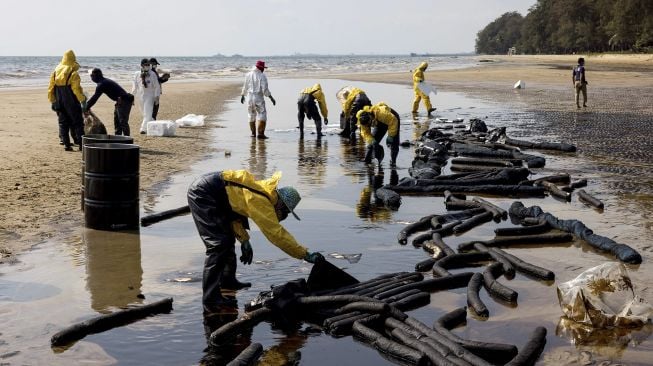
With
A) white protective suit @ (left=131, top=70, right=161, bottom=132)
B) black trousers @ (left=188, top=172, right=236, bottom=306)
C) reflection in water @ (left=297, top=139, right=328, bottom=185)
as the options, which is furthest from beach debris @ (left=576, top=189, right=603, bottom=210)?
white protective suit @ (left=131, top=70, right=161, bottom=132)

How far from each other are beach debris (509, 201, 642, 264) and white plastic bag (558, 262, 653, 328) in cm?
169

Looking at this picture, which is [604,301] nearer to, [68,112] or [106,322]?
[106,322]

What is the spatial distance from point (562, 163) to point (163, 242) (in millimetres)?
9080

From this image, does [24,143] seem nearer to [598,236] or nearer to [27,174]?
[27,174]

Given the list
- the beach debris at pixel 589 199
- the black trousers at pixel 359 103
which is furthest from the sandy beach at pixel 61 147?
the beach debris at pixel 589 199

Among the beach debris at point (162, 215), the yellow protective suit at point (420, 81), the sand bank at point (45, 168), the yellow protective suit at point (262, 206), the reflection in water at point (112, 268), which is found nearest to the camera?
the yellow protective suit at point (262, 206)

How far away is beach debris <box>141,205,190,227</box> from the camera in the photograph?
9.70m

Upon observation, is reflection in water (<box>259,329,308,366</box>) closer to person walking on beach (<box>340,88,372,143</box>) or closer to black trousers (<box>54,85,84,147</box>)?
black trousers (<box>54,85,84,147</box>)

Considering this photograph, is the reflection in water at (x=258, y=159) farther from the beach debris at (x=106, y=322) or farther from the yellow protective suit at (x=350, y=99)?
the beach debris at (x=106, y=322)

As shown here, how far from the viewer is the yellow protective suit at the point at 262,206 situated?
6.24 meters

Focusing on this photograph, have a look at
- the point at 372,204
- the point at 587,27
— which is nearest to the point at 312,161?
the point at 372,204

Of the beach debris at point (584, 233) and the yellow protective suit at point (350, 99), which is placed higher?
the yellow protective suit at point (350, 99)

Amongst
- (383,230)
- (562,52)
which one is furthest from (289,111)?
(562,52)

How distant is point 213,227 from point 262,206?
1.75 feet
